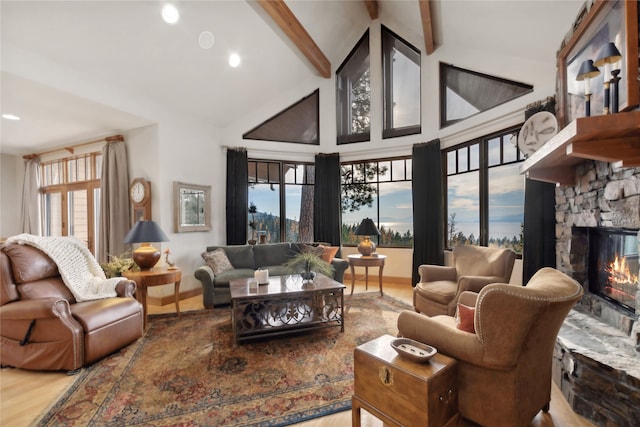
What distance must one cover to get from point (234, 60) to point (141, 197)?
2448mm

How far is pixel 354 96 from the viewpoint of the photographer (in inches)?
232

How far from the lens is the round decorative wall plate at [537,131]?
3020 mm

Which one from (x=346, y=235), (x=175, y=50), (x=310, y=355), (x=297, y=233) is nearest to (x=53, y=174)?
(x=175, y=50)

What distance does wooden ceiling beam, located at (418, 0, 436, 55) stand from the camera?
387cm

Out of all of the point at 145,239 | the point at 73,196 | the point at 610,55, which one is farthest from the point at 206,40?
the point at 73,196

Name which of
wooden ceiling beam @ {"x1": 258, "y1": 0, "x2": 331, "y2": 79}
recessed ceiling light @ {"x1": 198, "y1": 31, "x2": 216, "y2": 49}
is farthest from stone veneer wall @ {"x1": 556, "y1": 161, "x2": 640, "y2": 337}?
recessed ceiling light @ {"x1": 198, "y1": 31, "x2": 216, "y2": 49}

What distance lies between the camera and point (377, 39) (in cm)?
550

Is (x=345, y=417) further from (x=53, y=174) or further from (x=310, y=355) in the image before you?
(x=53, y=174)

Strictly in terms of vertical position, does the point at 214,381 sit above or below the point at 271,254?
below

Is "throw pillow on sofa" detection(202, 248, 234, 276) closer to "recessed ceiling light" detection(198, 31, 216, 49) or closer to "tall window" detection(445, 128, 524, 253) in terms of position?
"recessed ceiling light" detection(198, 31, 216, 49)

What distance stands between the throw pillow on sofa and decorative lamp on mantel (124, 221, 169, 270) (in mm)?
839

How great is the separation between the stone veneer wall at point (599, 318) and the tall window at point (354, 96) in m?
3.59

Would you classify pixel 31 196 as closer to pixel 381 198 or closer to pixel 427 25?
pixel 381 198

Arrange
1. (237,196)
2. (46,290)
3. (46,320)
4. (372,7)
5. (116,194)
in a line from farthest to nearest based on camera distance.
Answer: (237,196) → (372,7) → (116,194) → (46,290) → (46,320)
